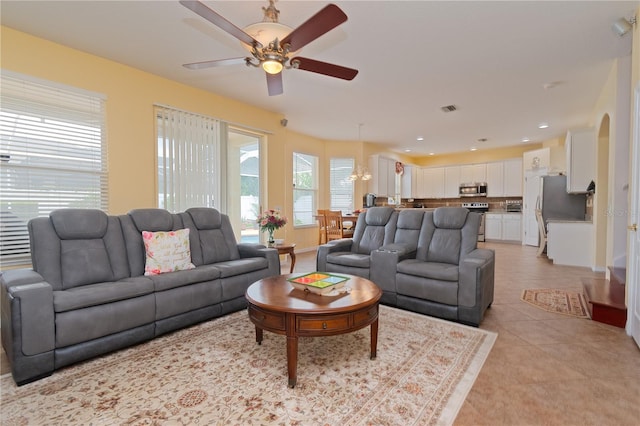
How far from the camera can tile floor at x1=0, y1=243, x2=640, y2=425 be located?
1662 millimetres

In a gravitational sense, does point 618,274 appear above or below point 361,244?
below

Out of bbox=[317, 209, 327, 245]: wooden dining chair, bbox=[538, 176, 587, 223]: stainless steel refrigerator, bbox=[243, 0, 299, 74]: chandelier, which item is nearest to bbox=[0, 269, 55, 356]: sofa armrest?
bbox=[243, 0, 299, 74]: chandelier

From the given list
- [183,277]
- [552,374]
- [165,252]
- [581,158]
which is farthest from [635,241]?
[165,252]

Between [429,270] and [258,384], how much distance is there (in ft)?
6.23

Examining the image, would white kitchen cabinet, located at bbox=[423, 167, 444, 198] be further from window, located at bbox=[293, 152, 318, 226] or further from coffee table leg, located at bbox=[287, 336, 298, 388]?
coffee table leg, located at bbox=[287, 336, 298, 388]

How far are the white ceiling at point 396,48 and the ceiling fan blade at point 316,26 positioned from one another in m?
0.58

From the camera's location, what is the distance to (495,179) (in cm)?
884

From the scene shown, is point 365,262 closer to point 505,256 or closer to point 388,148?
point 505,256

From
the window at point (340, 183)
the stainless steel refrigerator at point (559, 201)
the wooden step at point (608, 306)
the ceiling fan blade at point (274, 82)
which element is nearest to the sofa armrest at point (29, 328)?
the ceiling fan blade at point (274, 82)

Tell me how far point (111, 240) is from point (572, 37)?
487 cm

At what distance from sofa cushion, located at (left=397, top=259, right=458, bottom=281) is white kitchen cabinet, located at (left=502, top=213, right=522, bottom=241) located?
21.0 ft

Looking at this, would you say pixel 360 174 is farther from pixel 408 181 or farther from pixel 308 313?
pixel 308 313

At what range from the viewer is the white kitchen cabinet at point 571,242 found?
17.5 ft

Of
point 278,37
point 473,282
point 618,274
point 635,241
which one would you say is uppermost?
point 278,37
